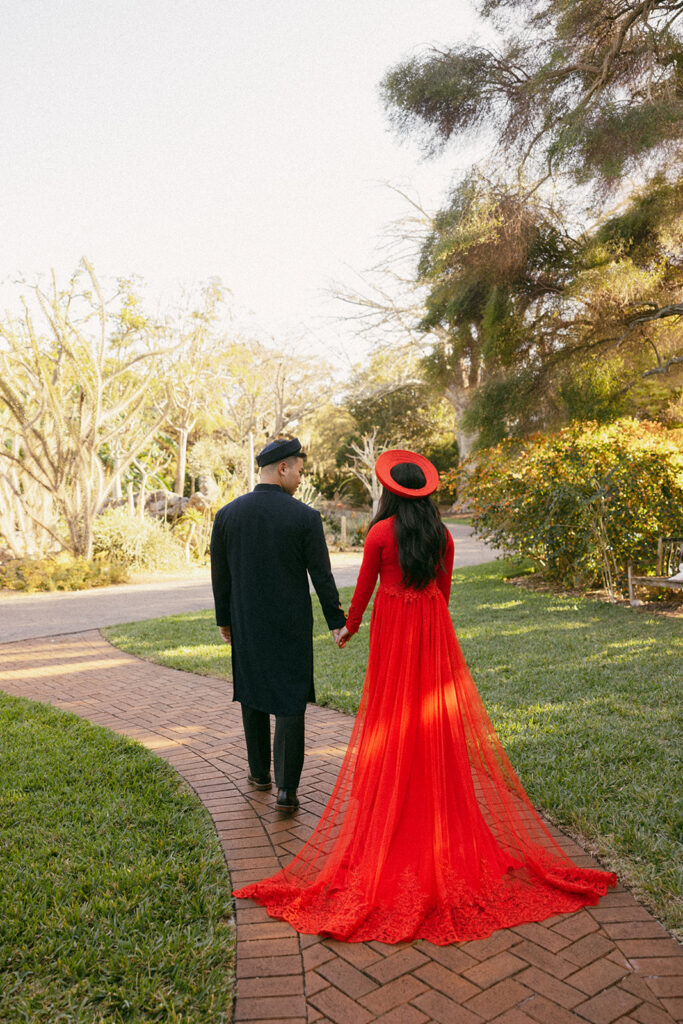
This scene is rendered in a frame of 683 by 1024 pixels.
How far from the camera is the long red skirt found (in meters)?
2.51

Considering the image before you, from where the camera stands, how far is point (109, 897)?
271 cm

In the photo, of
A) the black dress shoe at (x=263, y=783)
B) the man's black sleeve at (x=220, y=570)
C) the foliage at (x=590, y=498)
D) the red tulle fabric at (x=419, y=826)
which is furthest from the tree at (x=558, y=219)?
A: the black dress shoe at (x=263, y=783)

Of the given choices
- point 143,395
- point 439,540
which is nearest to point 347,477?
point 143,395

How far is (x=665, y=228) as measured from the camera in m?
8.62

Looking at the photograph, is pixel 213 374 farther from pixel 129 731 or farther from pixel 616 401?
pixel 129 731

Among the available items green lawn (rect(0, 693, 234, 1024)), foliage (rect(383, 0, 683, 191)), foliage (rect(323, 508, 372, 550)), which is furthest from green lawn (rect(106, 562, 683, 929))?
foliage (rect(323, 508, 372, 550))

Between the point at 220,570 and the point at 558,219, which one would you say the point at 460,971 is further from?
the point at 558,219

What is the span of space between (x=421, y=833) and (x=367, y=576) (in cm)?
96

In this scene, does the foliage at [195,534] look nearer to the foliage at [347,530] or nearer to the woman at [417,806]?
the foliage at [347,530]

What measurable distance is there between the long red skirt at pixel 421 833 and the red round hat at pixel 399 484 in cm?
39

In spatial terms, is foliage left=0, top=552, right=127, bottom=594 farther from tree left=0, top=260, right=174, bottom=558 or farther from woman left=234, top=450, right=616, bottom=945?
woman left=234, top=450, right=616, bottom=945

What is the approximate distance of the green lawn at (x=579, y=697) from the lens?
10.2 ft

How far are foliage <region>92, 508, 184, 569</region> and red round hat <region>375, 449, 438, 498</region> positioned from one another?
1180cm

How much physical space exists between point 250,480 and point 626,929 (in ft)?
55.5
